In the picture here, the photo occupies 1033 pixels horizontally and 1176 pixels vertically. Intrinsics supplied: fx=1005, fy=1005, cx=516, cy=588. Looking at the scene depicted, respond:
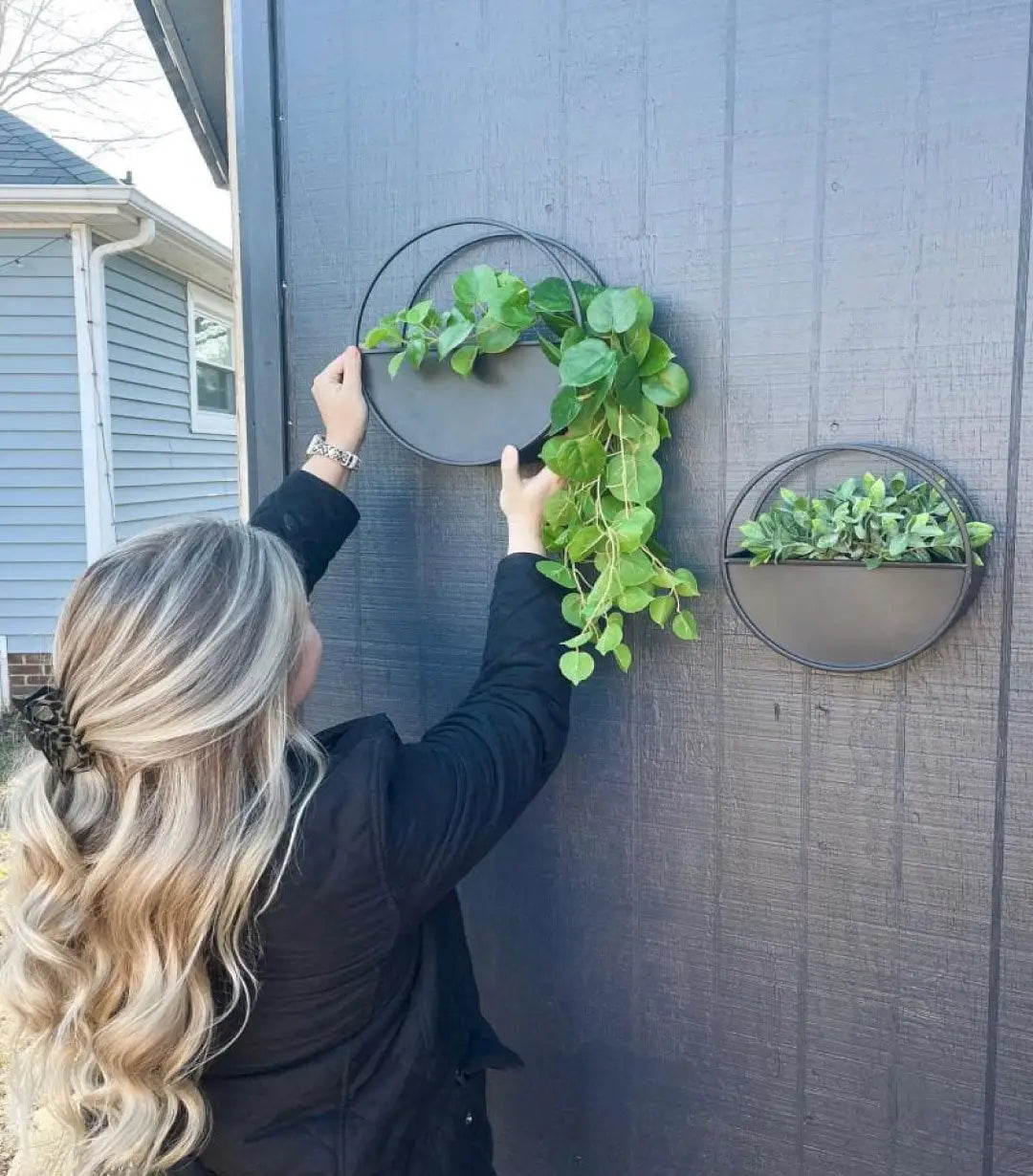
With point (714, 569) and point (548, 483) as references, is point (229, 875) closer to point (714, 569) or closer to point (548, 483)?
point (548, 483)

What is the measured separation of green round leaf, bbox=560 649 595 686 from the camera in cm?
125

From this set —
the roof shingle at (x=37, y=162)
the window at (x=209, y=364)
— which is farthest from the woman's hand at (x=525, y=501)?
the window at (x=209, y=364)

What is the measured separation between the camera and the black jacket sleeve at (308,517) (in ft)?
4.79

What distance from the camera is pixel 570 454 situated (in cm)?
127

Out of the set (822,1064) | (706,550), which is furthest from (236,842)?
(822,1064)

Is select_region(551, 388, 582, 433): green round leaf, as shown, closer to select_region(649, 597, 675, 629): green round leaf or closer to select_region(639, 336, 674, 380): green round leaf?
select_region(639, 336, 674, 380): green round leaf

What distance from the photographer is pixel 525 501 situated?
132 centimetres

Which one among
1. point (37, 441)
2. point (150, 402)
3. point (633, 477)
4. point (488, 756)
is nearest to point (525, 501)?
point (633, 477)

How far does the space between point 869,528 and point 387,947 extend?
72cm

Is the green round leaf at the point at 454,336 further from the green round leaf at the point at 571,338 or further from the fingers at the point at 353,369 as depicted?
the fingers at the point at 353,369

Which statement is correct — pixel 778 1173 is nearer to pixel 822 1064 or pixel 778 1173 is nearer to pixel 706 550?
pixel 822 1064

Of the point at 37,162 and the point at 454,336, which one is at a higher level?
the point at 37,162

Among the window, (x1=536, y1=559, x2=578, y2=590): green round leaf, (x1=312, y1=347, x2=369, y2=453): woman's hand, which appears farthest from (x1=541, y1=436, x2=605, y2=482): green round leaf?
the window

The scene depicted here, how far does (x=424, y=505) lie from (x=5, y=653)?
5.26m
